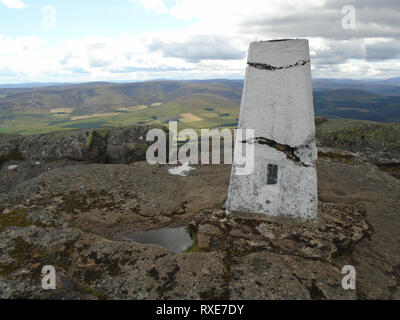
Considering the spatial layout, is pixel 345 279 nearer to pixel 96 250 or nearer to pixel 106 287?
pixel 106 287

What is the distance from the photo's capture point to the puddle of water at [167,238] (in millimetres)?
8195

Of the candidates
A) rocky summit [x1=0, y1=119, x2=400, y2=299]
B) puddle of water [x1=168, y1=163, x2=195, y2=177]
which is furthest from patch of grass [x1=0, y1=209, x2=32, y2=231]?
puddle of water [x1=168, y1=163, x2=195, y2=177]

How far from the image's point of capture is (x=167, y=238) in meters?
8.76

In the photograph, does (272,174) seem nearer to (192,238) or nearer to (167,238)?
(192,238)

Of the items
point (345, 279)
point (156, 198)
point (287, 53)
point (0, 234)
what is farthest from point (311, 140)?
point (0, 234)

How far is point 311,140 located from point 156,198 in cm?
722

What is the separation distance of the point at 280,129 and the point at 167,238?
17.7ft

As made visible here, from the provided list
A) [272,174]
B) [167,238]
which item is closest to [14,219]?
[167,238]

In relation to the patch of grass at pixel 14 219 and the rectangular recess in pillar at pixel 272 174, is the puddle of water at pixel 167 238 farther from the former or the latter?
the patch of grass at pixel 14 219

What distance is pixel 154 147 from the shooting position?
19672 millimetres

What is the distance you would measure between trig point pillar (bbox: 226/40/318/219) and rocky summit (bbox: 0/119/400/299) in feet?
2.48

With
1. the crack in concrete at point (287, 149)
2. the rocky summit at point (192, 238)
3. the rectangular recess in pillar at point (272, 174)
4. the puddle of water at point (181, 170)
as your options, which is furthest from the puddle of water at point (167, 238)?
the puddle of water at point (181, 170)
